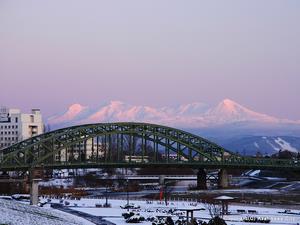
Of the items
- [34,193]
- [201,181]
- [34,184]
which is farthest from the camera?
[201,181]

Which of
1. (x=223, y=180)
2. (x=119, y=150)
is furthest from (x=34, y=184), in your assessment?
(x=223, y=180)

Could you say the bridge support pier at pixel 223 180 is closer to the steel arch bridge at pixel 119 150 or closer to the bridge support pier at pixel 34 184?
the steel arch bridge at pixel 119 150

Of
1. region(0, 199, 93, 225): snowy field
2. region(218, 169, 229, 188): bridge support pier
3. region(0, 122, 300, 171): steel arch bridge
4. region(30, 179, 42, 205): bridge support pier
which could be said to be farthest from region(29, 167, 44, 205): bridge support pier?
region(218, 169, 229, 188): bridge support pier

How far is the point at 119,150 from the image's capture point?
15138cm

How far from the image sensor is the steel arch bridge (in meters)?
125

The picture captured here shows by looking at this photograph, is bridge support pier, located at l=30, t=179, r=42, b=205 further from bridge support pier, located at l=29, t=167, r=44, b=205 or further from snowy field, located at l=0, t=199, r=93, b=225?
snowy field, located at l=0, t=199, r=93, b=225

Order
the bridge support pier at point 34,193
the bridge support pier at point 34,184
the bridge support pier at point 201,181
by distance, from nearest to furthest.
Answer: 1. the bridge support pier at point 34,193
2. the bridge support pier at point 34,184
3. the bridge support pier at point 201,181

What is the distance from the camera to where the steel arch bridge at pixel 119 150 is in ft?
411

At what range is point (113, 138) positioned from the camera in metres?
159

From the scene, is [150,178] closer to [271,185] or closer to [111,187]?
[111,187]

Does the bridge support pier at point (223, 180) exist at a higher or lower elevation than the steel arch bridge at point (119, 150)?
lower

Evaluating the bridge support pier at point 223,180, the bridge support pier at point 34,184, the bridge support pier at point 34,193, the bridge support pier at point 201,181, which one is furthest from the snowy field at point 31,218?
the bridge support pier at point 223,180

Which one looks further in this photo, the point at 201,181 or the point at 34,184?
the point at 201,181

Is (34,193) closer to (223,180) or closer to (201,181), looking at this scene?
(201,181)
